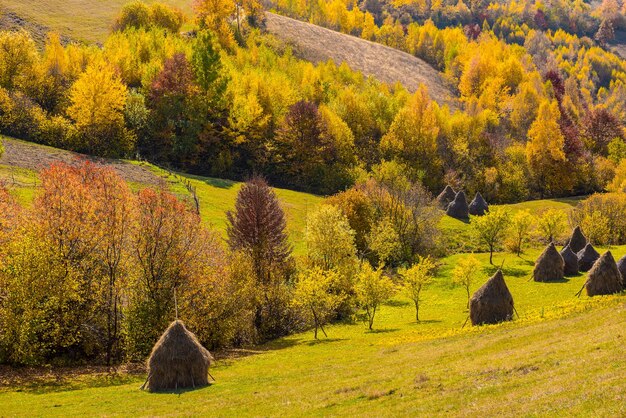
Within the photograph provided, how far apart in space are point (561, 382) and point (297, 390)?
14371mm

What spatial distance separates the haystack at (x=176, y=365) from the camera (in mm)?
36500

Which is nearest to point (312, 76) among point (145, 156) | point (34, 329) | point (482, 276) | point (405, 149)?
point (405, 149)

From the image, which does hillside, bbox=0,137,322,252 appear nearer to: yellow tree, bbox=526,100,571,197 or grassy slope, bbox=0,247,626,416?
grassy slope, bbox=0,247,626,416

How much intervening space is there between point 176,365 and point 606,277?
125 feet

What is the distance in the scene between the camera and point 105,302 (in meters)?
47.2

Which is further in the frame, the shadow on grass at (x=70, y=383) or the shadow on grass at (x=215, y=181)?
the shadow on grass at (x=215, y=181)

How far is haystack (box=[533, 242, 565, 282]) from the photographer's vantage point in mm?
66312

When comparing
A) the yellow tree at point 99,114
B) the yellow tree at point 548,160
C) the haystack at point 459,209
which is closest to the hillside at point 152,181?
the yellow tree at point 99,114

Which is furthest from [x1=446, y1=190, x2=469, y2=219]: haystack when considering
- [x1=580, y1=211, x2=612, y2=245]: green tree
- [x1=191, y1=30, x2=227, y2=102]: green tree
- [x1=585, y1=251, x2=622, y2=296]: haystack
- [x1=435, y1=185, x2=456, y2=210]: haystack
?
[x1=191, y1=30, x2=227, y2=102]: green tree

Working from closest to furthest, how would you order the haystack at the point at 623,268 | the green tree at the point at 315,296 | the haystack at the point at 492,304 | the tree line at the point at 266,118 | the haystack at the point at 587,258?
1. the haystack at the point at 492,304
2. the haystack at the point at 623,268
3. the green tree at the point at 315,296
4. the haystack at the point at 587,258
5. the tree line at the point at 266,118

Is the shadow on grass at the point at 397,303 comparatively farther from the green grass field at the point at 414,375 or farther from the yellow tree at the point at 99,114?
the yellow tree at the point at 99,114

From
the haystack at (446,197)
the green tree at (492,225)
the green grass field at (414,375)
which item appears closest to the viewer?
the green grass field at (414,375)

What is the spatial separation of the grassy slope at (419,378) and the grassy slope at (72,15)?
118m

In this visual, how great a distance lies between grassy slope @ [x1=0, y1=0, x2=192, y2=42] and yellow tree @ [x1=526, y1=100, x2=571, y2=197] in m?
108
